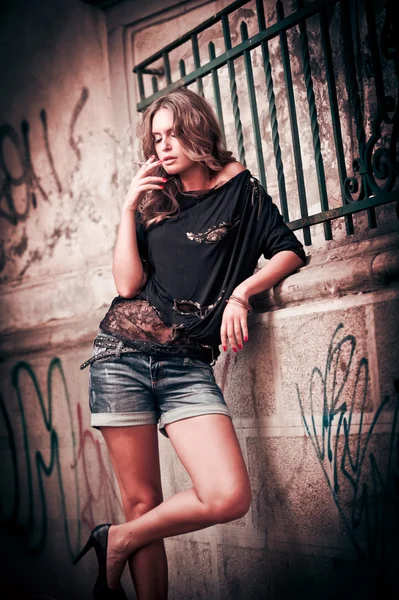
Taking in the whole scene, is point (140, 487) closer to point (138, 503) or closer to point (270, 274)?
point (138, 503)

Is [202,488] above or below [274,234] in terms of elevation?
below

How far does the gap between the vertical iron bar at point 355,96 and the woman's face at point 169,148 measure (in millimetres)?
721

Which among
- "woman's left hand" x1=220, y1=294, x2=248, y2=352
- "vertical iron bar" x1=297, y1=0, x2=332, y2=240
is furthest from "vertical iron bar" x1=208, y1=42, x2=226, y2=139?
"woman's left hand" x1=220, y1=294, x2=248, y2=352

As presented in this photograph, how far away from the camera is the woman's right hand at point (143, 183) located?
9.97ft

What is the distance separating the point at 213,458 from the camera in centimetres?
282

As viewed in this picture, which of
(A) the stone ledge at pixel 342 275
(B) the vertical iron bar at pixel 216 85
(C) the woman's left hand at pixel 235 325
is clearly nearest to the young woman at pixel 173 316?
(C) the woman's left hand at pixel 235 325

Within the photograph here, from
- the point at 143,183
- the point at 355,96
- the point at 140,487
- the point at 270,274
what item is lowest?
the point at 140,487

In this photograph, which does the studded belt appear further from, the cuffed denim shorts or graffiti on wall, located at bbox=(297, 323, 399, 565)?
graffiti on wall, located at bbox=(297, 323, 399, 565)

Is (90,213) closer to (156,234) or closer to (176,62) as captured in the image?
(176,62)

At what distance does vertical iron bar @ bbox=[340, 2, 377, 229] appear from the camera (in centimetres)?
303

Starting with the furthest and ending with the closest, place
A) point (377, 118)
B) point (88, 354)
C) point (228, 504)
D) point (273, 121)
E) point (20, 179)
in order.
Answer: point (20, 179)
point (88, 354)
point (273, 121)
point (377, 118)
point (228, 504)

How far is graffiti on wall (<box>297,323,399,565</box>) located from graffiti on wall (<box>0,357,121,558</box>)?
1.61 meters

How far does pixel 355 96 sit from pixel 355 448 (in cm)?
147

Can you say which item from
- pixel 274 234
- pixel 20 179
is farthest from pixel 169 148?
pixel 20 179
